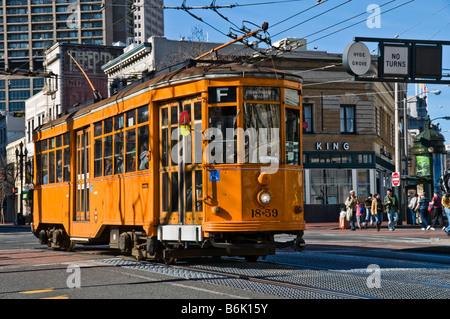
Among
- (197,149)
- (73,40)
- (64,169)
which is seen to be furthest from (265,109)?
(73,40)

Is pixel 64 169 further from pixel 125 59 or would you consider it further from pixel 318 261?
pixel 125 59

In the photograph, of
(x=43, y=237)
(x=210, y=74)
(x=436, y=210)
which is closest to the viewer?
(x=210, y=74)

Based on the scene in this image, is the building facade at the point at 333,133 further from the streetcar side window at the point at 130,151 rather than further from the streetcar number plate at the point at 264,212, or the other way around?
the streetcar number plate at the point at 264,212

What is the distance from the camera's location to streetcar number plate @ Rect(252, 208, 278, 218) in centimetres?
1215

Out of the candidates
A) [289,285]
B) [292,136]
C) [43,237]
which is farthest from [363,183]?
[289,285]

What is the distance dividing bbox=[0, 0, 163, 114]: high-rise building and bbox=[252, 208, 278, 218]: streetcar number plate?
396ft

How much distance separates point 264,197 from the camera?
1219cm

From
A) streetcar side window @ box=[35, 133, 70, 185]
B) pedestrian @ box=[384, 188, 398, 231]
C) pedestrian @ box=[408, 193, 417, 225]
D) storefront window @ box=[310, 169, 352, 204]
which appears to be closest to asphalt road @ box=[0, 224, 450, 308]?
streetcar side window @ box=[35, 133, 70, 185]

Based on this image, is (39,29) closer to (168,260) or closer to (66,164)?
(66,164)

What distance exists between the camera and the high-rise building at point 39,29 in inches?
5187

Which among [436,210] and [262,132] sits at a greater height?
[262,132]

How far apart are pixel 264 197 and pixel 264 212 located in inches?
10.0
